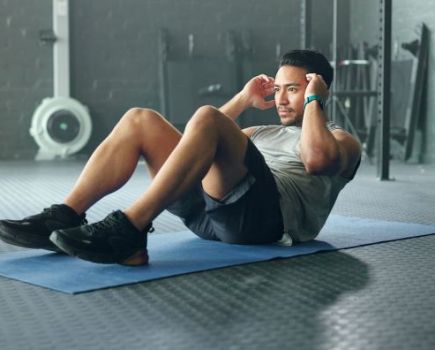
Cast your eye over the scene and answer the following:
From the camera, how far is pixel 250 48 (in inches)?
304

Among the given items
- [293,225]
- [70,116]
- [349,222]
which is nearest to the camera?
[293,225]

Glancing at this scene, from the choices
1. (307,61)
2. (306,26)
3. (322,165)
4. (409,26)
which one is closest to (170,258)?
(322,165)

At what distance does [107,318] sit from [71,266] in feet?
1.92

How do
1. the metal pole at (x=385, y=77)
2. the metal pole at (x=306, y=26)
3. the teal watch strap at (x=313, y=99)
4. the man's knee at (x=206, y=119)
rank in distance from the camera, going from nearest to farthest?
the man's knee at (x=206, y=119)
the teal watch strap at (x=313, y=99)
the metal pole at (x=385, y=77)
the metal pole at (x=306, y=26)

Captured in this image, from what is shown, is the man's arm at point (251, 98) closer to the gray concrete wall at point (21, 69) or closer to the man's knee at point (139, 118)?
the man's knee at point (139, 118)

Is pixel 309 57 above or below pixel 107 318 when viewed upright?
above

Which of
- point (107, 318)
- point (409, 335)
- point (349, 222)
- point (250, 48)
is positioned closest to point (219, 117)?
point (107, 318)

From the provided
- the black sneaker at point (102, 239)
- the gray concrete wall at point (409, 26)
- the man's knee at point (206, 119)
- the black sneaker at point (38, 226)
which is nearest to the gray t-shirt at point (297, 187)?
the man's knee at point (206, 119)

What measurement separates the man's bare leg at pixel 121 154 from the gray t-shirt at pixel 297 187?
1.19 ft

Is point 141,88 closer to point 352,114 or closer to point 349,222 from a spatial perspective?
point 352,114

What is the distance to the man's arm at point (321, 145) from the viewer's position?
235 cm

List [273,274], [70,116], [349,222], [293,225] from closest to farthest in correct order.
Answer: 1. [273,274]
2. [293,225]
3. [349,222]
4. [70,116]

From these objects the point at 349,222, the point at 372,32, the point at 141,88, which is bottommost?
the point at 349,222

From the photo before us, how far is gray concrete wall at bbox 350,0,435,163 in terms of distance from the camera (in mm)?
6672
